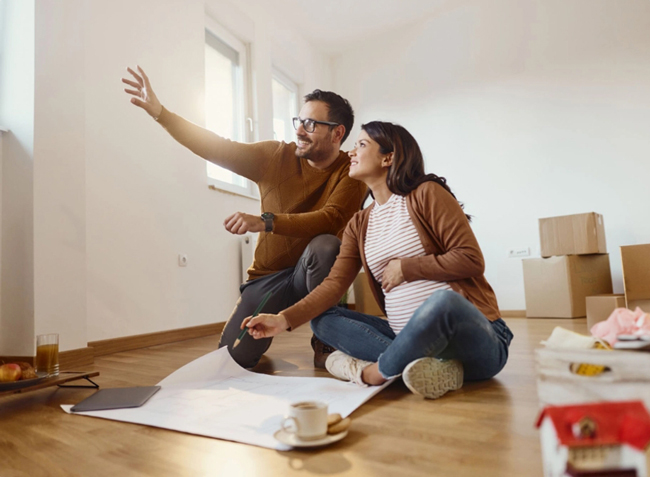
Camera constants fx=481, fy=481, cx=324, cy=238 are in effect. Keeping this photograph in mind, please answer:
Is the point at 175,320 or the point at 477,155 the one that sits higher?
the point at 477,155

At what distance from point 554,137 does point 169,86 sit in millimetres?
2872

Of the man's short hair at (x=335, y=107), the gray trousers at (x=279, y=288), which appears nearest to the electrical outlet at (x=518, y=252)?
the man's short hair at (x=335, y=107)

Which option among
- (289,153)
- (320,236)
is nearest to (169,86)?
(289,153)

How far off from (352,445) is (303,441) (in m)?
0.10

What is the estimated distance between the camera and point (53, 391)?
1547 millimetres

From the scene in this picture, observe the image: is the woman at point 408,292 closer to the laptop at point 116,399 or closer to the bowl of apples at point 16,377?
the laptop at point 116,399

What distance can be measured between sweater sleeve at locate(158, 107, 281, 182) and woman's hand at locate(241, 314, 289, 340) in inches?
33.0

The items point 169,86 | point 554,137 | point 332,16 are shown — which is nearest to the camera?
point 169,86

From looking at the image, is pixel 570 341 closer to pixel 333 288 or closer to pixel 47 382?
pixel 333 288

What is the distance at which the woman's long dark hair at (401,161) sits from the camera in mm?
1365

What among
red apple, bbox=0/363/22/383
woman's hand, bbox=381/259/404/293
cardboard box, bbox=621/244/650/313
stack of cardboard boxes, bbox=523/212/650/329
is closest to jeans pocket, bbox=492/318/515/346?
woman's hand, bbox=381/259/404/293

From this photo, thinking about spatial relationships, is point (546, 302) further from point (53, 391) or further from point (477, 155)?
point (53, 391)

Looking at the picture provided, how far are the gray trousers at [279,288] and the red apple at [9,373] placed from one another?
2.12 ft

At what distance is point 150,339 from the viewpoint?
104 inches
